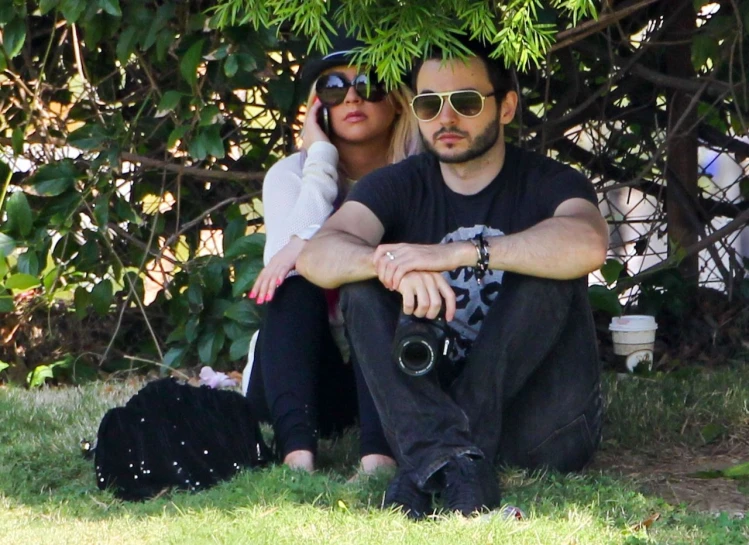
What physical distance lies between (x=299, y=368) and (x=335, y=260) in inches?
18.7

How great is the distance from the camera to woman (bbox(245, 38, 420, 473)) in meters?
3.33

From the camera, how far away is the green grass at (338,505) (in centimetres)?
260

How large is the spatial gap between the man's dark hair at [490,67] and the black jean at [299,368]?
2.34ft

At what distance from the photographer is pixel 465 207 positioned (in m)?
3.26

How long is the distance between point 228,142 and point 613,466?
2.21 meters

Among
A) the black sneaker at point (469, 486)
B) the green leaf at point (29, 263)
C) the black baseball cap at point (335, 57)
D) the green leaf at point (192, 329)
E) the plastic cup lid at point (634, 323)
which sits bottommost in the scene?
the black sneaker at point (469, 486)

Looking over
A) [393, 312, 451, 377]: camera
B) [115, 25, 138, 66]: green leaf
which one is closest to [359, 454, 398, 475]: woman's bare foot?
[393, 312, 451, 377]: camera

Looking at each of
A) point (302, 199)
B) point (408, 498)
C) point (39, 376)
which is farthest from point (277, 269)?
point (39, 376)

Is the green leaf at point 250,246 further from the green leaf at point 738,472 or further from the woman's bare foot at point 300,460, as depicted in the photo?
the green leaf at point 738,472

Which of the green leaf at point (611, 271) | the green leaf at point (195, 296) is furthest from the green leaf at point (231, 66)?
the green leaf at point (611, 271)

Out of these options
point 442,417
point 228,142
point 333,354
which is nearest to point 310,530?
point 442,417

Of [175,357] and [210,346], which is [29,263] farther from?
[210,346]

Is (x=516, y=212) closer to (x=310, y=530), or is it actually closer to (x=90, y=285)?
(x=310, y=530)

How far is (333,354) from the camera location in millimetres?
3621
